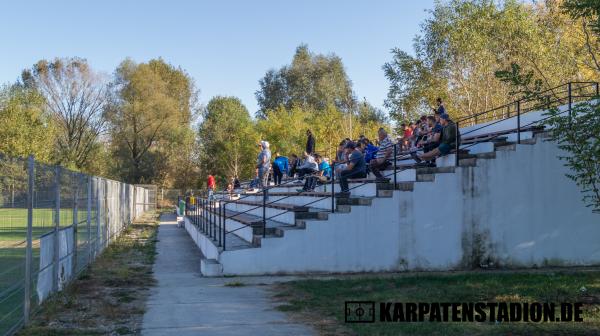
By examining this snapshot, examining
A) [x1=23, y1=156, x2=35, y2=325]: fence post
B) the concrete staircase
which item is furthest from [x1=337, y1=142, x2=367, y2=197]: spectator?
[x1=23, y1=156, x2=35, y2=325]: fence post

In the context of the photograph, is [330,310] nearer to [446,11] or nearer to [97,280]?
[97,280]

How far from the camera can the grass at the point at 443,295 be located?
728 cm

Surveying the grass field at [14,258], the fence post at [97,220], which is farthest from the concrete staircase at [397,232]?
the grass field at [14,258]

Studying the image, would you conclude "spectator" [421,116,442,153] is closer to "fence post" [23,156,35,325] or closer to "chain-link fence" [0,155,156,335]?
"chain-link fence" [0,155,156,335]

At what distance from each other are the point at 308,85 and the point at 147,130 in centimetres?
1926

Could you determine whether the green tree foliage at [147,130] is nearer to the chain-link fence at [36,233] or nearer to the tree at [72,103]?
the tree at [72,103]

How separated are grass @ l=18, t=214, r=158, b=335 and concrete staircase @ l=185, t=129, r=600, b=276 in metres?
1.82

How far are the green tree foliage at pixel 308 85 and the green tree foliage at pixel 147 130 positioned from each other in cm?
1097

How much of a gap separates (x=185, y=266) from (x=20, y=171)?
7520mm

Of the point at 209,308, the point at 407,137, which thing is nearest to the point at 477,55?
the point at 407,137

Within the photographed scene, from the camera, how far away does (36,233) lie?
802 cm

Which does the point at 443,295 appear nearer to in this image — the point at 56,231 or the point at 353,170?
the point at 353,170

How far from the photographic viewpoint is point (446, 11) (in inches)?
1216

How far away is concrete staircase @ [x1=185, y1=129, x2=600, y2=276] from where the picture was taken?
41.6 ft
